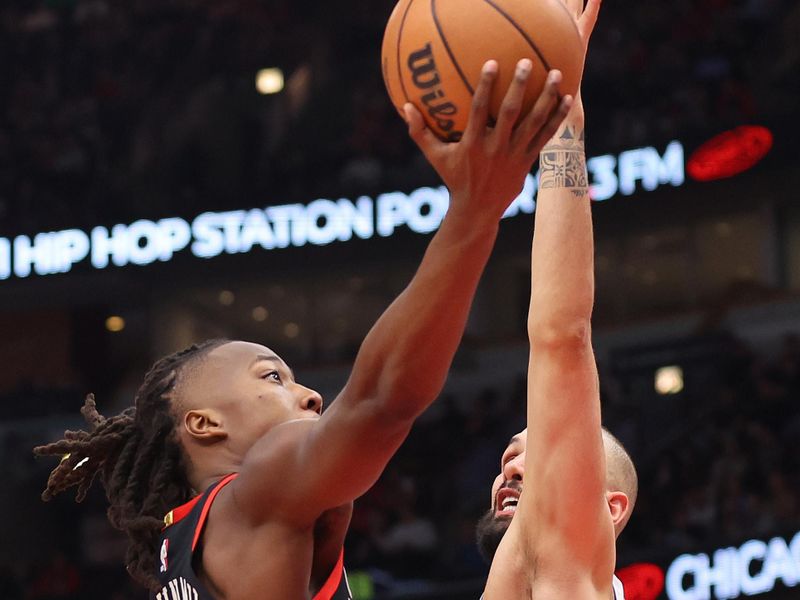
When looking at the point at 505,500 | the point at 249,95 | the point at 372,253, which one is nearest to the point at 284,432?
the point at 505,500

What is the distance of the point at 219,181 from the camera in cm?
1288

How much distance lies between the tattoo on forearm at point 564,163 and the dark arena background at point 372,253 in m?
7.17

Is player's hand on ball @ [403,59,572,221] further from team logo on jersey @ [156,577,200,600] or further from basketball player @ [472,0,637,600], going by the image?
team logo on jersey @ [156,577,200,600]

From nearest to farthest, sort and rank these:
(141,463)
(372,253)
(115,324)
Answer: (141,463)
(372,253)
(115,324)

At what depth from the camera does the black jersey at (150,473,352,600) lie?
254cm

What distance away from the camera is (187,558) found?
255 centimetres

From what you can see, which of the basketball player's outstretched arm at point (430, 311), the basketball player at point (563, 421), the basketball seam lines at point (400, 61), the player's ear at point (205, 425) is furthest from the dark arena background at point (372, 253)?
the basketball seam lines at point (400, 61)

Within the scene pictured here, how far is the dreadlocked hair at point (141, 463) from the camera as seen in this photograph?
110 inches

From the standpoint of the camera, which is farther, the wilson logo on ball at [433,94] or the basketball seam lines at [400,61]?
the basketball seam lines at [400,61]

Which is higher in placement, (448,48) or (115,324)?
(115,324)

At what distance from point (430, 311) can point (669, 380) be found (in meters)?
10.7

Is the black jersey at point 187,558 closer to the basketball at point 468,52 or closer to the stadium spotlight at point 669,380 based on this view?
the basketball at point 468,52

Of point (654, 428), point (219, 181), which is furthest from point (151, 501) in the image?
point (219, 181)

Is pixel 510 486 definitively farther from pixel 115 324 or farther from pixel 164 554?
pixel 115 324
